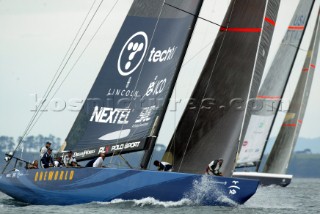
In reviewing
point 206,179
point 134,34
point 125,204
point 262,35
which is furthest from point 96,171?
point 262,35

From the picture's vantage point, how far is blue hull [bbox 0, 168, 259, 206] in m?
17.6

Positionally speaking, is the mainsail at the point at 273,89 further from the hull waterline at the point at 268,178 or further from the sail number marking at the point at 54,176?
the sail number marking at the point at 54,176

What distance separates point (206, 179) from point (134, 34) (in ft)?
13.3

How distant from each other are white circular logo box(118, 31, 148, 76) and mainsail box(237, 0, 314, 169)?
15443 mm

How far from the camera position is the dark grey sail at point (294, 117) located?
3725 cm

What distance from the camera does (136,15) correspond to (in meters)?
19.6

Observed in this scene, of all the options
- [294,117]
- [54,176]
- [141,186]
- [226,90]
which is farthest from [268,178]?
[141,186]

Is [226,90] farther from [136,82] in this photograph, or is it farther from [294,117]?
[294,117]

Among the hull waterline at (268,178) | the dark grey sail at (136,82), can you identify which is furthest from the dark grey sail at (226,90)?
the hull waterline at (268,178)

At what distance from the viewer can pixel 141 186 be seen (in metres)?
17.6

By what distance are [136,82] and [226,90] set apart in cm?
218

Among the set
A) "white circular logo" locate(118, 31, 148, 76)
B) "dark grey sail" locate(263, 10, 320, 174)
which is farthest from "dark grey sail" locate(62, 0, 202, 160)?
"dark grey sail" locate(263, 10, 320, 174)

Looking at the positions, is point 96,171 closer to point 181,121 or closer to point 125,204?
point 125,204

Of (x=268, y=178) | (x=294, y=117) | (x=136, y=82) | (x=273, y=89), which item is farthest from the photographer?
(x=294, y=117)
